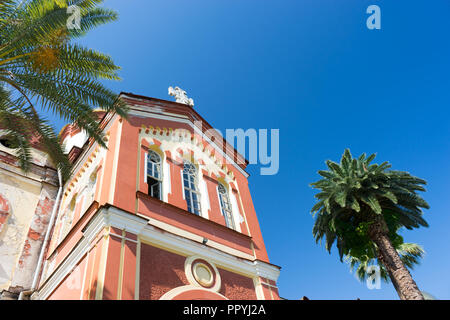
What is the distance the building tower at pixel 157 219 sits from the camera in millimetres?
7254

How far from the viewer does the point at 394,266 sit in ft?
46.5

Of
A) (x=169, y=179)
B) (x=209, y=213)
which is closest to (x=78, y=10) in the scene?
(x=169, y=179)

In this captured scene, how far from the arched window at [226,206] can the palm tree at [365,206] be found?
629 centimetres

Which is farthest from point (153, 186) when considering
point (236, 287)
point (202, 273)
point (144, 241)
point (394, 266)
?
point (394, 266)

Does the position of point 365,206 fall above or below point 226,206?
above

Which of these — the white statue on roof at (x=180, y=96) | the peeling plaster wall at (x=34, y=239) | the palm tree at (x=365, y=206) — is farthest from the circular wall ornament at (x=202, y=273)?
the palm tree at (x=365, y=206)

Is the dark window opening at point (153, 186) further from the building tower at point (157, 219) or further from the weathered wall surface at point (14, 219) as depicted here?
the weathered wall surface at point (14, 219)

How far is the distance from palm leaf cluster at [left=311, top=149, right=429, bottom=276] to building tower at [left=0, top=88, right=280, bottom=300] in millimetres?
5800

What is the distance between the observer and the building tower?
725 cm

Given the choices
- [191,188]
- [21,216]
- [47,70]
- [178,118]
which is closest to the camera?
[47,70]

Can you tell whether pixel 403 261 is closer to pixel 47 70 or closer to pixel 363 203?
pixel 363 203

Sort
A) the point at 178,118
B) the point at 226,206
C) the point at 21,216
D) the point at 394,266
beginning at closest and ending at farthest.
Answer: the point at 21,216
the point at 226,206
the point at 178,118
the point at 394,266

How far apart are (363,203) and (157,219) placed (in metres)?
11.6
